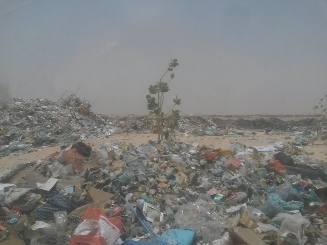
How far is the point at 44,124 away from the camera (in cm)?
1216

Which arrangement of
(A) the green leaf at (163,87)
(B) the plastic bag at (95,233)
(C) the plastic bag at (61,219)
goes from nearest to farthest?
(B) the plastic bag at (95,233) → (C) the plastic bag at (61,219) → (A) the green leaf at (163,87)

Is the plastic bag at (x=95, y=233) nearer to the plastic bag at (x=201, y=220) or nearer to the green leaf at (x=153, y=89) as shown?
the plastic bag at (x=201, y=220)

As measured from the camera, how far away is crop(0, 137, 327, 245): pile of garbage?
12.2ft

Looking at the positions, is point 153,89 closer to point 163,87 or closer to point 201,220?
point 163,87

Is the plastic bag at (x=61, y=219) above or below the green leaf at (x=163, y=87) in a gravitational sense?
below

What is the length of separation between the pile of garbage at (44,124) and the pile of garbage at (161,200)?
4134 mm

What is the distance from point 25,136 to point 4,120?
164cm

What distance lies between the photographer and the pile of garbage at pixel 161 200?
371 cm

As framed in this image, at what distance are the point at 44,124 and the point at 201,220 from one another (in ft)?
32.0

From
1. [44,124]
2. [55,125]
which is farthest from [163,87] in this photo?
[44,124]

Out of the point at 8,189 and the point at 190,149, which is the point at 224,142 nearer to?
the point at 190,149

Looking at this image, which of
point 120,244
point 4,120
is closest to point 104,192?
point 120,244

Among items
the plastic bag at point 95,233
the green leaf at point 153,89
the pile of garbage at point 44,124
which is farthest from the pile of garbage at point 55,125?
the plastic bag at point 95,233

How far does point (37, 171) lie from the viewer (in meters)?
6.03
